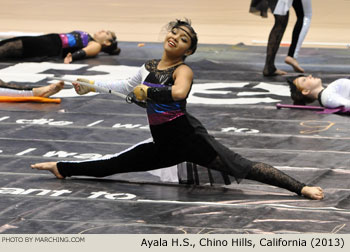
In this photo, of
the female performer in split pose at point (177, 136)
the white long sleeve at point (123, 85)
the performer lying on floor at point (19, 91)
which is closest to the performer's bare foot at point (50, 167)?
the female performer in split pose at point (177, 136)

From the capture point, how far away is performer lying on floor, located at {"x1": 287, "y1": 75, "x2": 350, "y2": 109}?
6.18 metres

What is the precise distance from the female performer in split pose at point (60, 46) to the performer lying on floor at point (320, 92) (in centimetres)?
275

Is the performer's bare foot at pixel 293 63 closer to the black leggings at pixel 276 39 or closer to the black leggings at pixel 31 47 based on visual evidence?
the black leggings at pixel 276 39

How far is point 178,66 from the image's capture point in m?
4.19

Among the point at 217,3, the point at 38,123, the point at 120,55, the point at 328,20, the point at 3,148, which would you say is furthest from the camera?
the point at 217,3

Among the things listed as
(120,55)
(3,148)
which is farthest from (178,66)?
(120,55)

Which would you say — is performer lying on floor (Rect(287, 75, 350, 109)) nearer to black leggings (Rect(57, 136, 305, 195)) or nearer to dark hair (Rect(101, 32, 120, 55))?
black leggings (Rect(57, 136, 305, 195))

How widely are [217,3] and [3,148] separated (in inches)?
352

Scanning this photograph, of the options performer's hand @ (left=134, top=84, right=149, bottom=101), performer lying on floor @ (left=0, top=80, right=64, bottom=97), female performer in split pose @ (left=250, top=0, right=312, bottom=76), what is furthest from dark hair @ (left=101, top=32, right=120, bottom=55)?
performer's hand @ (left=134, top=84, right=149, bottom=101)

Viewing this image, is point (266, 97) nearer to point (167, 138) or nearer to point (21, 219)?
point (167, 138)

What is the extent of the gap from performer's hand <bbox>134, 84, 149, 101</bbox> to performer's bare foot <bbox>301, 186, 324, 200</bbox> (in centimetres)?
95

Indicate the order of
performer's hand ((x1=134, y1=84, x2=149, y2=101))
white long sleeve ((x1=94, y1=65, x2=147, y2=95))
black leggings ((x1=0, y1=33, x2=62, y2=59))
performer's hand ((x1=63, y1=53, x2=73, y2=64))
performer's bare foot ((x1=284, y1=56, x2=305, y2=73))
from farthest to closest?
black leggings ((x1=0, y1=33, x2=62, y2=59))
performer's hand ((x1=63, y1=53, x2=73, y2=64))
performer's bare foot ((x1=284, y1=56, x2=305, y2=73))
white long sleeve ((x1=94, y1=65, x2=147, y2=95))
performer's hand ((x1=134, y1=84, x2=149, y2=101))

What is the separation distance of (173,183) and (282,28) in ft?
11.9

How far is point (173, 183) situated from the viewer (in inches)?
175
